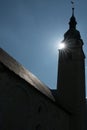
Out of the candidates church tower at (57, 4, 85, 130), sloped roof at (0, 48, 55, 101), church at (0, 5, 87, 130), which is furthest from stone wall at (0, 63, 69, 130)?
church tower at (57, 4, 85, 130)

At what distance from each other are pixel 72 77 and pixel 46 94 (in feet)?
25.9

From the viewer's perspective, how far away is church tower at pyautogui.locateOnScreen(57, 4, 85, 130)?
28.3m

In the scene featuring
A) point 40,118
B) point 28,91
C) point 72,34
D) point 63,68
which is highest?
point 72,34

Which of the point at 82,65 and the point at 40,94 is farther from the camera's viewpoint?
the point at 82,65

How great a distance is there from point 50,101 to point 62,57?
439 inches

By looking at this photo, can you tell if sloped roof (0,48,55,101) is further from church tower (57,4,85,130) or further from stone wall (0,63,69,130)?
church tower (57,4,85,130)

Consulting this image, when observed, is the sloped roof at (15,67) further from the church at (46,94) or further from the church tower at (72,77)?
the church tower at (72,77)

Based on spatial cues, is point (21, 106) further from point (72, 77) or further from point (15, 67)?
point (72, 77)

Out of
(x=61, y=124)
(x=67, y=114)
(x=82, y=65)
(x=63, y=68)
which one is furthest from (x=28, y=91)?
(x=82, y=65)

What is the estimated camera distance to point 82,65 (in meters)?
32.6

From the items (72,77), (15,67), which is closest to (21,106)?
(15,67)

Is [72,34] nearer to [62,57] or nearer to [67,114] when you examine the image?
[62,57]

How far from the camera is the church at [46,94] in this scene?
1656cm

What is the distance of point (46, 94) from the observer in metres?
23.1
